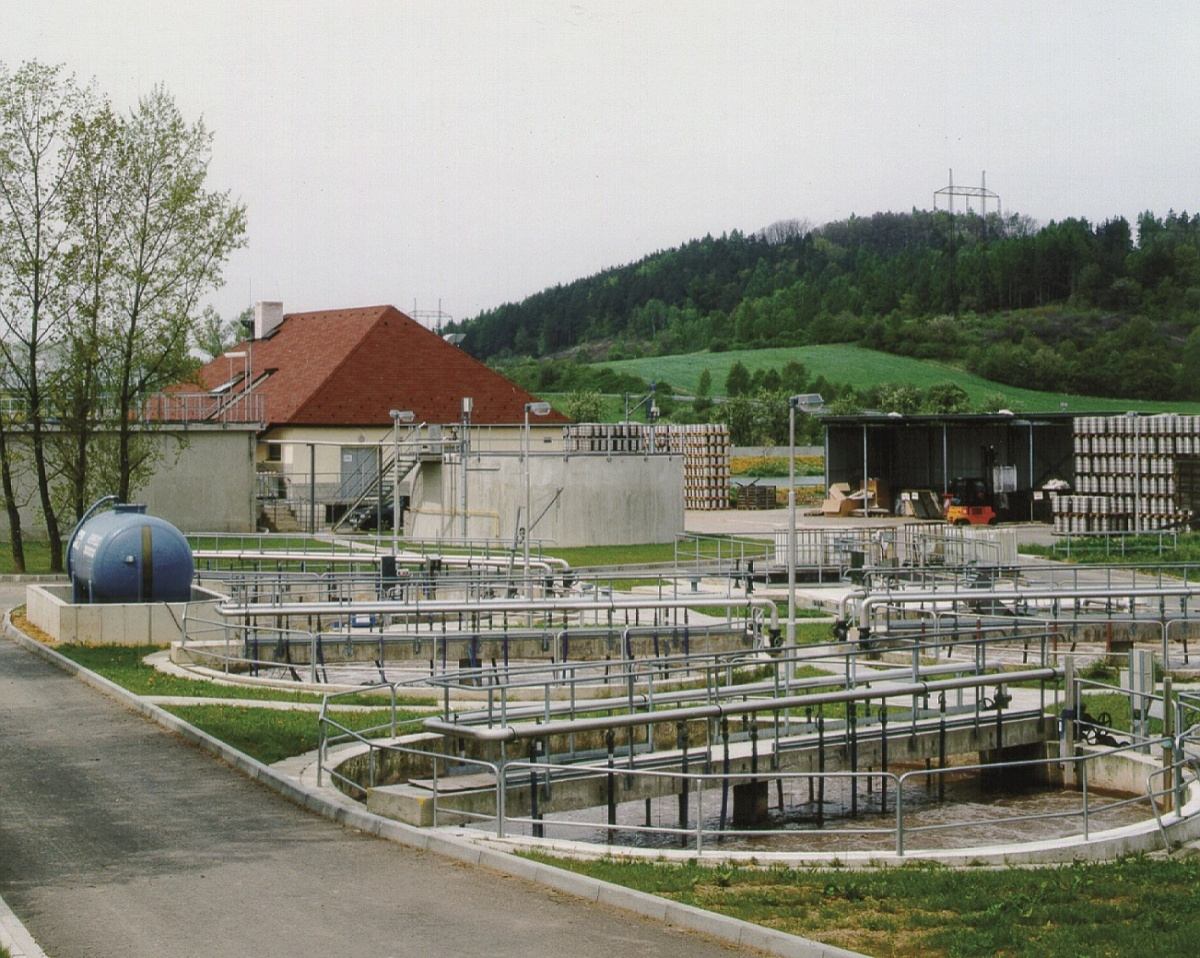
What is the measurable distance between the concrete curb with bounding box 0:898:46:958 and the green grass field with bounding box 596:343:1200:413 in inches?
4582

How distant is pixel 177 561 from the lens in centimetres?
2870

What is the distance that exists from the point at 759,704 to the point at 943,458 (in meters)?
54.0

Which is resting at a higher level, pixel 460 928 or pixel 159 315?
pixel 159 315

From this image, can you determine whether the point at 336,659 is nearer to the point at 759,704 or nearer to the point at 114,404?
the point at 759,704

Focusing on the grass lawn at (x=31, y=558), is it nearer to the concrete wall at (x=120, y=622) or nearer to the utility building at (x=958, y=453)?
the concrete wall at (x=120, y=622)

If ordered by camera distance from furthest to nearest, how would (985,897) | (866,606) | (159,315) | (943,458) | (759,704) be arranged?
(943,458)
(159,315)
(866,606)
(759,704)
(985,897)

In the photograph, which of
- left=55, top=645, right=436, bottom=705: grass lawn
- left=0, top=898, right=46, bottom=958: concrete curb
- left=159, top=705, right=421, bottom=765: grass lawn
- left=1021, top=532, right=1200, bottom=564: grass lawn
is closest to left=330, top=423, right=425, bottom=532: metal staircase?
left=1021, top=532, right=1200, bottom=564: grass lawn

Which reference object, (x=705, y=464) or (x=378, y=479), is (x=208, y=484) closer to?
(x=378, y=479)

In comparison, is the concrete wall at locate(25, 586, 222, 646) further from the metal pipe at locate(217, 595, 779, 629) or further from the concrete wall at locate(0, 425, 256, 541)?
the concrete wall at locate(0, 425, 256, 541)

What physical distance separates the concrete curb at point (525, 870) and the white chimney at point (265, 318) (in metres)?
61.2

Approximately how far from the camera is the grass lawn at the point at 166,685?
21766mm

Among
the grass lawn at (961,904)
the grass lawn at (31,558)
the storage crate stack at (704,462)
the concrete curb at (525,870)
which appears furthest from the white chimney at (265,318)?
the grass lawn at (961,904)

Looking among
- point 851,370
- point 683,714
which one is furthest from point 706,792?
point 851,370

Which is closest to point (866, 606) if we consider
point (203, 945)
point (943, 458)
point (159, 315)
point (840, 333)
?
point (203, 945)
